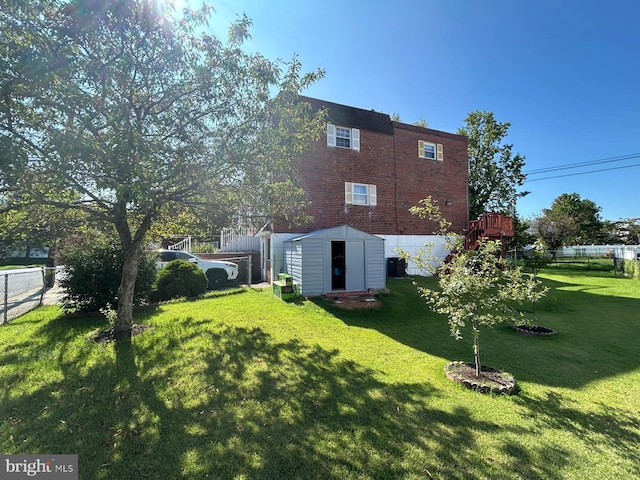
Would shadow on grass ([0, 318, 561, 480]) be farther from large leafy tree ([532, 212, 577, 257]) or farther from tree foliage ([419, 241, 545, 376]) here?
large leafy tree ([532, 212, 577, 257])

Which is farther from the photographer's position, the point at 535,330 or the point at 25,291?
the point at 25,291

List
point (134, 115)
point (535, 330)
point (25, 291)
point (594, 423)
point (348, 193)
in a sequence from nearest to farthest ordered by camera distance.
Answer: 1. point (594, 423)
2. point (134, 115)
3. point (535, 330)
4. point (25, 291)
5. point (348, 193)

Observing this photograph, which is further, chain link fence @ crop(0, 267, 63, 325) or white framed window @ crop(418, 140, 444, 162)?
white framed window @ crop(418, 140, 444, 162)

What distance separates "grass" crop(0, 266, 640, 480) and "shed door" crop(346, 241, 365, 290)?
349cm

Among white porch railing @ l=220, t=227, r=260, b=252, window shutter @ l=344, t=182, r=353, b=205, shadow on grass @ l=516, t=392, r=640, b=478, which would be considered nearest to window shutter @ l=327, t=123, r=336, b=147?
window shutter @ l=344, t=182, r=353, b=205

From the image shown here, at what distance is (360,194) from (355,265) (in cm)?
523

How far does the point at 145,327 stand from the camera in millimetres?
6531

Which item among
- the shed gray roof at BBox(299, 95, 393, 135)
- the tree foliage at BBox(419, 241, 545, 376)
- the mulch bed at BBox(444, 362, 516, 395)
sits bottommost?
the mulch bed at BBox(444, 362, 516, 395)

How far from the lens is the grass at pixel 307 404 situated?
2.66 m

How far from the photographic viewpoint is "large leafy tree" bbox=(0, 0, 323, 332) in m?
3.88

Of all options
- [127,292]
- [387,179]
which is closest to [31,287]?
[127,292]

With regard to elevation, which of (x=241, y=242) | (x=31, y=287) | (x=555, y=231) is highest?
(x=555, y=231)

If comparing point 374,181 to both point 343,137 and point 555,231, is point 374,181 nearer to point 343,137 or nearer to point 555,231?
point 343,137

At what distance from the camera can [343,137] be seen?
14.5 m
